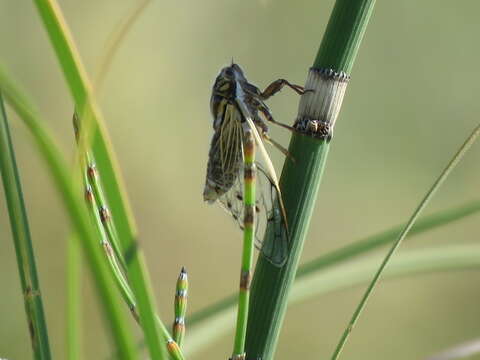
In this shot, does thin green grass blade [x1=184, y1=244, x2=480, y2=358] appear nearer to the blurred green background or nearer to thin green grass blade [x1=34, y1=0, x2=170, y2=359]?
thin green grass blade [x1=34, y1=0, x2=170, y2=359]

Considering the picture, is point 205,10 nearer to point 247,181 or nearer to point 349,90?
point 349,90

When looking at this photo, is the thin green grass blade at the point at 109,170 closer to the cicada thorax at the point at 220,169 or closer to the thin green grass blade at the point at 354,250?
the thin green grass blade at the point at 354,250

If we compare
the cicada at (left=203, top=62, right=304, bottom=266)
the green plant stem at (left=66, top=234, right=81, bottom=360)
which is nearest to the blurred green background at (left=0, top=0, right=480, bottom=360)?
the cicada at (left=203, top=62, right=304, bottom=266)

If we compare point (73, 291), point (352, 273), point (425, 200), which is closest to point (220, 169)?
point (352, 273)

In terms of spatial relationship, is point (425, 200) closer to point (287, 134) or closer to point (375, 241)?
point (375, 241)

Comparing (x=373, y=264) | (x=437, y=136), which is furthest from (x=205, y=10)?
(x=373, y=264)

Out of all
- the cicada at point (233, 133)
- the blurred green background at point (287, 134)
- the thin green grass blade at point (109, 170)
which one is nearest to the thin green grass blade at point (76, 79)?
the thin green grass blade at point (109, 170)
